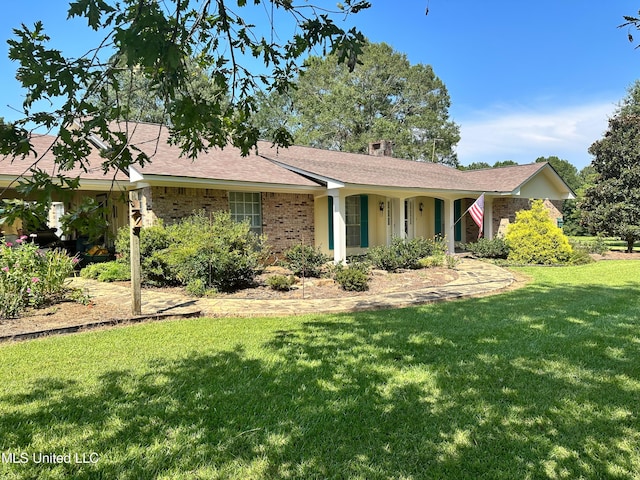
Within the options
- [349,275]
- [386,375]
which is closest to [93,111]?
[386,375]

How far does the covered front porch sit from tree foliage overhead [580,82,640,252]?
5.64 meters

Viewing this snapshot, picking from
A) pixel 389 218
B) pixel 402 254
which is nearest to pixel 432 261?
pixel 402 254

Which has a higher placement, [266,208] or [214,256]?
[266,208]

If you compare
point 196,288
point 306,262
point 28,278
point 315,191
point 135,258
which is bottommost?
point 196,288

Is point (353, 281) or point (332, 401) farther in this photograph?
point (353, 281)

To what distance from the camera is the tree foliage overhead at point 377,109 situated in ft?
120


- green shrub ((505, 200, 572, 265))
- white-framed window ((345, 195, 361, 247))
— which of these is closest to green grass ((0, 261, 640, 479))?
green shrub ((505, 200, 572, 265))

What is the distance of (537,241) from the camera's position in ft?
48.5

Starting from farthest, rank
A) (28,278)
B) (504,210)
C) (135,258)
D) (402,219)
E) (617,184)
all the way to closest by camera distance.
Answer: (504,210) → (617,184) → (402,219) → (28,278) → (135,258)

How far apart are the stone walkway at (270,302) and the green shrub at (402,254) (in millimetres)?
2280

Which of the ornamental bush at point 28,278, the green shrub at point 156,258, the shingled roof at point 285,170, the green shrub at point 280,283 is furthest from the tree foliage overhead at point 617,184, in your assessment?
the ornamental bush at point 28,278

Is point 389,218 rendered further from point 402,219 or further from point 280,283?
point 280,283

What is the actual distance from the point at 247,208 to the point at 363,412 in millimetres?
10096

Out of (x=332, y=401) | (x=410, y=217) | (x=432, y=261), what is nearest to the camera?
(x=332, y=401)
